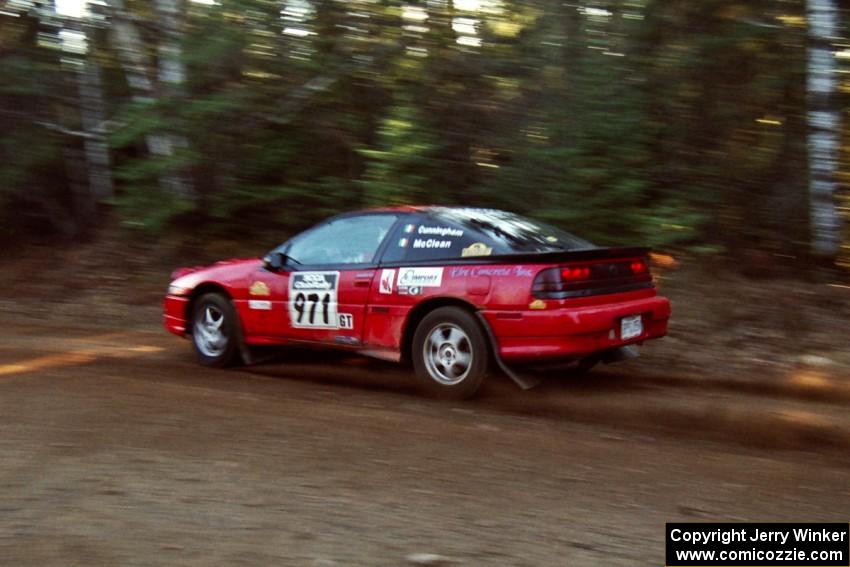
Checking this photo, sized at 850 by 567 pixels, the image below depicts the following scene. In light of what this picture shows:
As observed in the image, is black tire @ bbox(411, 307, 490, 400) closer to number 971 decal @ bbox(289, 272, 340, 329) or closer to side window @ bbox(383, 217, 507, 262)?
side window @ bbox(383, 217, 507, 262)

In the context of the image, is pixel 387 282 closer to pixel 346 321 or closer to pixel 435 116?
pixel 346 321

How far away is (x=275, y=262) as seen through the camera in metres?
7.47

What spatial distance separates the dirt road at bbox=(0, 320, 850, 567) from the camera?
3.66m

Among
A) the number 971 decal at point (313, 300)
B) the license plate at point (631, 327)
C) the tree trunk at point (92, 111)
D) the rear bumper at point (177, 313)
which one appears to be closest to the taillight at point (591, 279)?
the license plate at point (631, 327)

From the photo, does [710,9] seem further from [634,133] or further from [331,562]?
[331,562]

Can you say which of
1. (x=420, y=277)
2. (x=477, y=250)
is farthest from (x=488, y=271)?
(x=420, y=277)

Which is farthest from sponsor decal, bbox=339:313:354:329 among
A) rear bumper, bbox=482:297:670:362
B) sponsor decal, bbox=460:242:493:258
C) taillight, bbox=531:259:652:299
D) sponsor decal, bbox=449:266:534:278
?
taillight, bbox=531:259:652:299

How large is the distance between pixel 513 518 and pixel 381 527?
61cm

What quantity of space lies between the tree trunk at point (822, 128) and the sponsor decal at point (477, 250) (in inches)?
198

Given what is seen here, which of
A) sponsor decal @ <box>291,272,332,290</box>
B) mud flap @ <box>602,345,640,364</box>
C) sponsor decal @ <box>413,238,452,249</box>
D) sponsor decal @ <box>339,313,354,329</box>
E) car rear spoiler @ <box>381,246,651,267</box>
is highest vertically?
sponsor decal @ <box>413,238,452,249</box>

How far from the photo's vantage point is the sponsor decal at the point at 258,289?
7504 millimetres

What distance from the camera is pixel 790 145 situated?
32.4 feet

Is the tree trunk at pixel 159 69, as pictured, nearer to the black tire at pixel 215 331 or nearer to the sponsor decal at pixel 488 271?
the black tire at pixel 215 331
